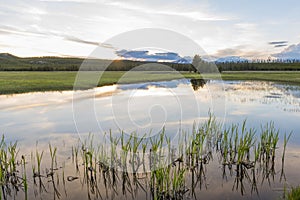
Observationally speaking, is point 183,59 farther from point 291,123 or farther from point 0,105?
point 0,105

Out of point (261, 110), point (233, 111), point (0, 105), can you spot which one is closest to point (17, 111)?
point (0, 105)

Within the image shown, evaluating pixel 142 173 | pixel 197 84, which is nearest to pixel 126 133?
pixel 142 173

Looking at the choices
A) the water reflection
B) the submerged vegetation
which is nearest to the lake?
the submerged vegetation

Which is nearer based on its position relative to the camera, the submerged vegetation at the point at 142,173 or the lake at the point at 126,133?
the submerged vegetation at the point at 142,173

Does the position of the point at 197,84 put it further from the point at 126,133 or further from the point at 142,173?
the point at 142,173

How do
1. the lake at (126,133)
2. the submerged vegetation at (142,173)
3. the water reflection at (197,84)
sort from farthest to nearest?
1. the water reflection at (197,84)
2. the lake at (126,133)
3. the submerged vegetation at (142,173)

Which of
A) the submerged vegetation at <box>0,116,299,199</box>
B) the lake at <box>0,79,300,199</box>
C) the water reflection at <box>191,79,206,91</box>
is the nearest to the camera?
the submerged vegetation at <box>0,116,299,199</box>

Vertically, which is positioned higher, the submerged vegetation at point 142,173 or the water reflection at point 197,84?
the water reflection at point 197,84

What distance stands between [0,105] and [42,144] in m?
14.8

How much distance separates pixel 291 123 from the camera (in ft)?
57.8

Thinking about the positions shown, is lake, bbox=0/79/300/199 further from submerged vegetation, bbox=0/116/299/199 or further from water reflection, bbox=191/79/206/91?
water reflection, bbox=191/79/206/91

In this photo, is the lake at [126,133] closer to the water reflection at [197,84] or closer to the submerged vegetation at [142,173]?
the submerged vegetation at [142,173]

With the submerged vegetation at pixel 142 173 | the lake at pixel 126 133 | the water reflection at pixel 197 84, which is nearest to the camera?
the submerged vegetation at pixel 142 173

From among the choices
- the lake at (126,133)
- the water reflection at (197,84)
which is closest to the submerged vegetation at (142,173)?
the lake at (126,133)
